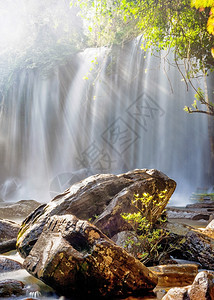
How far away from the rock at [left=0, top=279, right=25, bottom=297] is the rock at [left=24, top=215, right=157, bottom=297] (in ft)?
0.81

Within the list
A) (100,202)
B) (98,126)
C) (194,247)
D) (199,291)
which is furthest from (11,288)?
(98,126)

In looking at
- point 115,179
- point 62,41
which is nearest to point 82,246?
point 115,179

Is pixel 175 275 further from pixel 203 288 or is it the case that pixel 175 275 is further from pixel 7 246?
pixel 7 246

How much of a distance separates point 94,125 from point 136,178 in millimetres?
14224

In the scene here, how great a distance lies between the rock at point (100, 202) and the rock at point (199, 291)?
211 centimetres

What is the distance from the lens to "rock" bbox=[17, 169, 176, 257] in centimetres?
422

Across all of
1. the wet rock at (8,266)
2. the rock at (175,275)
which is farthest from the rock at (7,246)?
the rock at (175,275)

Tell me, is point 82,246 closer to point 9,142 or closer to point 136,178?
point 136,178

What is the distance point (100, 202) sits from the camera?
4691 millimetres

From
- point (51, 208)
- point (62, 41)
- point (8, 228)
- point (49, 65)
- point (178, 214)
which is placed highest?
point (62, 41)

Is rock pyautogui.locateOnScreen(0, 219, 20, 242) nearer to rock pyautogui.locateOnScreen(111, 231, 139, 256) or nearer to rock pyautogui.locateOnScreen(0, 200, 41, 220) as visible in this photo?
rock pyautogui.locateOnScreen(111, 231, 139, 256)

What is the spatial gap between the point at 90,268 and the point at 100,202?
6.73 ft

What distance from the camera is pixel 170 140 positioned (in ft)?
55.4

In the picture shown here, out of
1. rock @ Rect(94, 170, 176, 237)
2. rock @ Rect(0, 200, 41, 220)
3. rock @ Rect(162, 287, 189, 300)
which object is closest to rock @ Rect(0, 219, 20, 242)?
rock @ Rect(94, 170, 176, 237)
